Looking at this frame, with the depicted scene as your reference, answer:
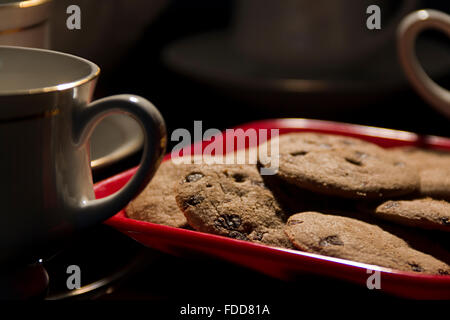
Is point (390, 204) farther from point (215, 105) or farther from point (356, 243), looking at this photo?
point (215, 105)

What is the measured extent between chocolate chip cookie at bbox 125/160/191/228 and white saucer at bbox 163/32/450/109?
1.02ft

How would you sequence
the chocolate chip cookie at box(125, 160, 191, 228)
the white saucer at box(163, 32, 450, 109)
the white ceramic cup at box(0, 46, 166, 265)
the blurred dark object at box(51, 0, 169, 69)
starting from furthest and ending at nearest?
1. the white saucer at box(163, 32, 450, 109)
2. the blurred dark object at box(51, 0, 169, 69)
3. the chocolate chip cookie at box(125, 160, 191, 228)
4. the white ceramic cup at box(0, 46, 166, 265)

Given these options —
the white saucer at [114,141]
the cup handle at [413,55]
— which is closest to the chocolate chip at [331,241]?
the white saucer at [114,141]

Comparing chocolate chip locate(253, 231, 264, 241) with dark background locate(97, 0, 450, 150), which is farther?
→ dark background locate(97, 0, 450, 150)

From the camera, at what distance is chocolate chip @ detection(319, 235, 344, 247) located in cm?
41

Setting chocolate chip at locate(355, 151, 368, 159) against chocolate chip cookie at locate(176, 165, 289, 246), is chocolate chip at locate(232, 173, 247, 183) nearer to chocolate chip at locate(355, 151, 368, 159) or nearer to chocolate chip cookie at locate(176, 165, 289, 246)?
chocolate chip cookie at locate(176, 165, 289, 246)

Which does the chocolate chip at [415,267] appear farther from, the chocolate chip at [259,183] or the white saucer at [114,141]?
the white saucer at [114,141]

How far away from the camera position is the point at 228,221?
437 millimetres

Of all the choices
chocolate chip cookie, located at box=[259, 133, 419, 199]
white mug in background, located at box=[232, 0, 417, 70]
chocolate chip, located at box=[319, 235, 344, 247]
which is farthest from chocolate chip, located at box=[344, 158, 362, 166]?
white mug in background, located at box=[232, 0, 417, 70]

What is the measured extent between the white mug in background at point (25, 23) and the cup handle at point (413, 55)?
0.39 m

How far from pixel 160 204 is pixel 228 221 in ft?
0.22

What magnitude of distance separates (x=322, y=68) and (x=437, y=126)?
0.61 feet

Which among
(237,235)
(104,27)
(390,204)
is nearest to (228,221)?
(237,235)
